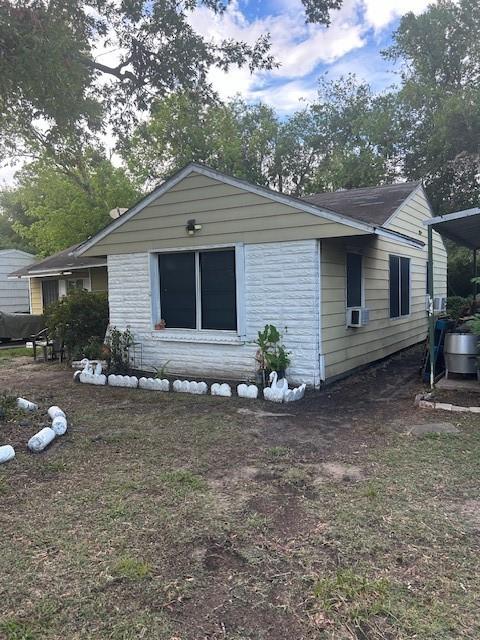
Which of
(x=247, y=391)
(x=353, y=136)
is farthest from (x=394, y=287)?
(x=353, y=136)

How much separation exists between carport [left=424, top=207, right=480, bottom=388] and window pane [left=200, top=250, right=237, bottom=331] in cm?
286

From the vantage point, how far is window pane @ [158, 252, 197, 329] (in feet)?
25.5

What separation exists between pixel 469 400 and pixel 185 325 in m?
4.41

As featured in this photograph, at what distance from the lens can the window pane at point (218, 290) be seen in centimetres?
740

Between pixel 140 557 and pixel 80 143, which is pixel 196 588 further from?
pixel 80 143

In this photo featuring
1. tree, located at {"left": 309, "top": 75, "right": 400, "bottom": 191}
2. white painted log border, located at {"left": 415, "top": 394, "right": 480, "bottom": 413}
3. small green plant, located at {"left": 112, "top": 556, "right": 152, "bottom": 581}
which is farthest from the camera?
tree, located at {"left": 309, "top": 75, "right": 400, "bottom": 191}

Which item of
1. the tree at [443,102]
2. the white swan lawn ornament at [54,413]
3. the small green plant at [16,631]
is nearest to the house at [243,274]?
the white swan lawn ornament at [54,413]

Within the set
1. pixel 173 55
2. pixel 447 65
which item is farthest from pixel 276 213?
pixel 447 65

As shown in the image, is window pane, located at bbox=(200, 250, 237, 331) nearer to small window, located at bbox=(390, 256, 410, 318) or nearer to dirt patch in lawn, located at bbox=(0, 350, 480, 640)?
dirt patch in lawn, located at bbox=(0, 350, 480, 640)

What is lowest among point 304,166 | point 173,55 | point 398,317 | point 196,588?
point 196,588

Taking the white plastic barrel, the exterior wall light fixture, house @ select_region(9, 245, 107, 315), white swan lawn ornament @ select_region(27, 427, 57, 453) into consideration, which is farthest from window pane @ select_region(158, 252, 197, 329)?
house @ select_region(9, 245, 107, 315)

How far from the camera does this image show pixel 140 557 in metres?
2.66

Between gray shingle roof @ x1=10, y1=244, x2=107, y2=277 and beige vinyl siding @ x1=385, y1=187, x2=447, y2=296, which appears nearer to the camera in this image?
beige vinyl siding @ x1=385, y1=187, x2=447, y2=296

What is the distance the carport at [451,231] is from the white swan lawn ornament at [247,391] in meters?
2.50
